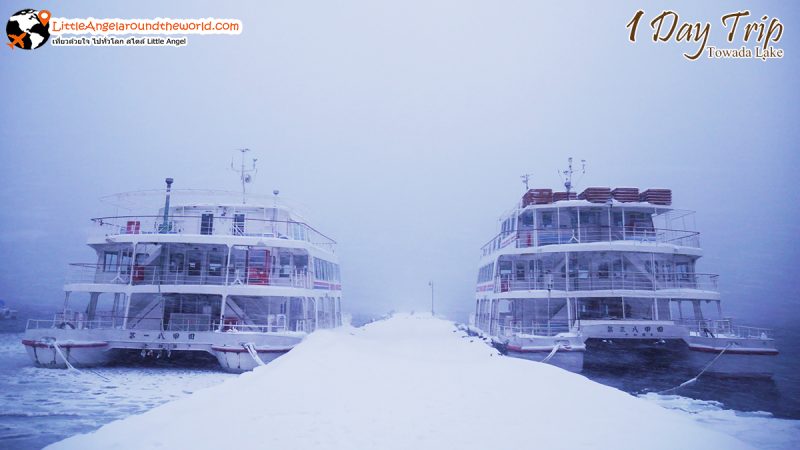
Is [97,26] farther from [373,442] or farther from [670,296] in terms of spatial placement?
[670,296]

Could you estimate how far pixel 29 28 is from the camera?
13703mm

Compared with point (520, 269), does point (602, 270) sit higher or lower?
lower

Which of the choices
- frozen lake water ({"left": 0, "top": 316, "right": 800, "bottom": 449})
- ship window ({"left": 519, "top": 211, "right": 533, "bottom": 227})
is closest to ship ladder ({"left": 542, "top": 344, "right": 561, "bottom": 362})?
frozen lake water ({"left": 0, "top": 316, "right": 800, "bottom": 449})

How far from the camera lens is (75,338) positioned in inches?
731

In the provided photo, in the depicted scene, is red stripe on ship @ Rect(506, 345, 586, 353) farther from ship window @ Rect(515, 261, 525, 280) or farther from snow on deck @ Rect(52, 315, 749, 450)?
ship window @ Rect(515, 261, 525, 280)

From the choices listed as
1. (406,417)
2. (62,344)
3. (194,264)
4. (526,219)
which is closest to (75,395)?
(62,344)

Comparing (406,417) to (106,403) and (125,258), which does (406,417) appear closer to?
(106,403)

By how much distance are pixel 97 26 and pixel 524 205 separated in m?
→ 23.1

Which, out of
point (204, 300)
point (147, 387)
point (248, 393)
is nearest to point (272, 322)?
point (204, 300)

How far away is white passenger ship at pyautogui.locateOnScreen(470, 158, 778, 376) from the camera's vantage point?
19.4 m

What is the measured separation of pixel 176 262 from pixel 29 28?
12.6m

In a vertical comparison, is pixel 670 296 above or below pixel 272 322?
above

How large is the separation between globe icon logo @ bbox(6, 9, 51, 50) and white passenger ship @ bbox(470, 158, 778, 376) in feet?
70.6

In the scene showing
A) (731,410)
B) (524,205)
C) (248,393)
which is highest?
(524,205)
